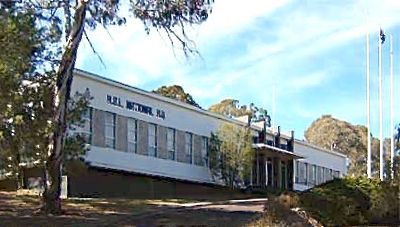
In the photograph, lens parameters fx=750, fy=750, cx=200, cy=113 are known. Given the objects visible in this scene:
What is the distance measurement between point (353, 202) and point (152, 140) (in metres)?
22.3

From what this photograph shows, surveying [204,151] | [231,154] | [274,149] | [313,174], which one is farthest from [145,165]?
[313,174]

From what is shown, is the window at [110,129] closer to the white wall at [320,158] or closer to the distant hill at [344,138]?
the white wall at [320,158]

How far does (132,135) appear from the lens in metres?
42.4

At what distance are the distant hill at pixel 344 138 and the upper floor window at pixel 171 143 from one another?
4231cm

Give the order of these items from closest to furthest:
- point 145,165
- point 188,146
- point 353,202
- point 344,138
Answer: point 353,202 < point 145,165 < point 188,146 < point 344,138

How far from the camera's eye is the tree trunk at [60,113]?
2258 cm

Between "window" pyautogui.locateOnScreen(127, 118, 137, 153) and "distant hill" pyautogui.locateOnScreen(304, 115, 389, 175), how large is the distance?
4642 centimetres

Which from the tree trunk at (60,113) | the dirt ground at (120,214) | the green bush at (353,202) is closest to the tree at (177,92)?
the dirt ground at (120,214)

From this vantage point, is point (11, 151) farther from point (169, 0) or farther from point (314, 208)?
point (314, 208)

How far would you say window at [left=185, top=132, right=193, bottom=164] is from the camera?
4755 centimetres

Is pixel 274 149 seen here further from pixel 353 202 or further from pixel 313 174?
pixel 353 202

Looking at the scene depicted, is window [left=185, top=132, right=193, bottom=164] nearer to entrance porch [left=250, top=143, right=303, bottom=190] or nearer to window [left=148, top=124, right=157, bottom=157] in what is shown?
window [left=148, top=124, right=157, bottom=157]

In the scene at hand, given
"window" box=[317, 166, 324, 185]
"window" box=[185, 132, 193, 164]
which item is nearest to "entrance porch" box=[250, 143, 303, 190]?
"window" box=[185, 132, 193, 164]

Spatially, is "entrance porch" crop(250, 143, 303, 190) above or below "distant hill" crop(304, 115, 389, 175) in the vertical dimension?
below
